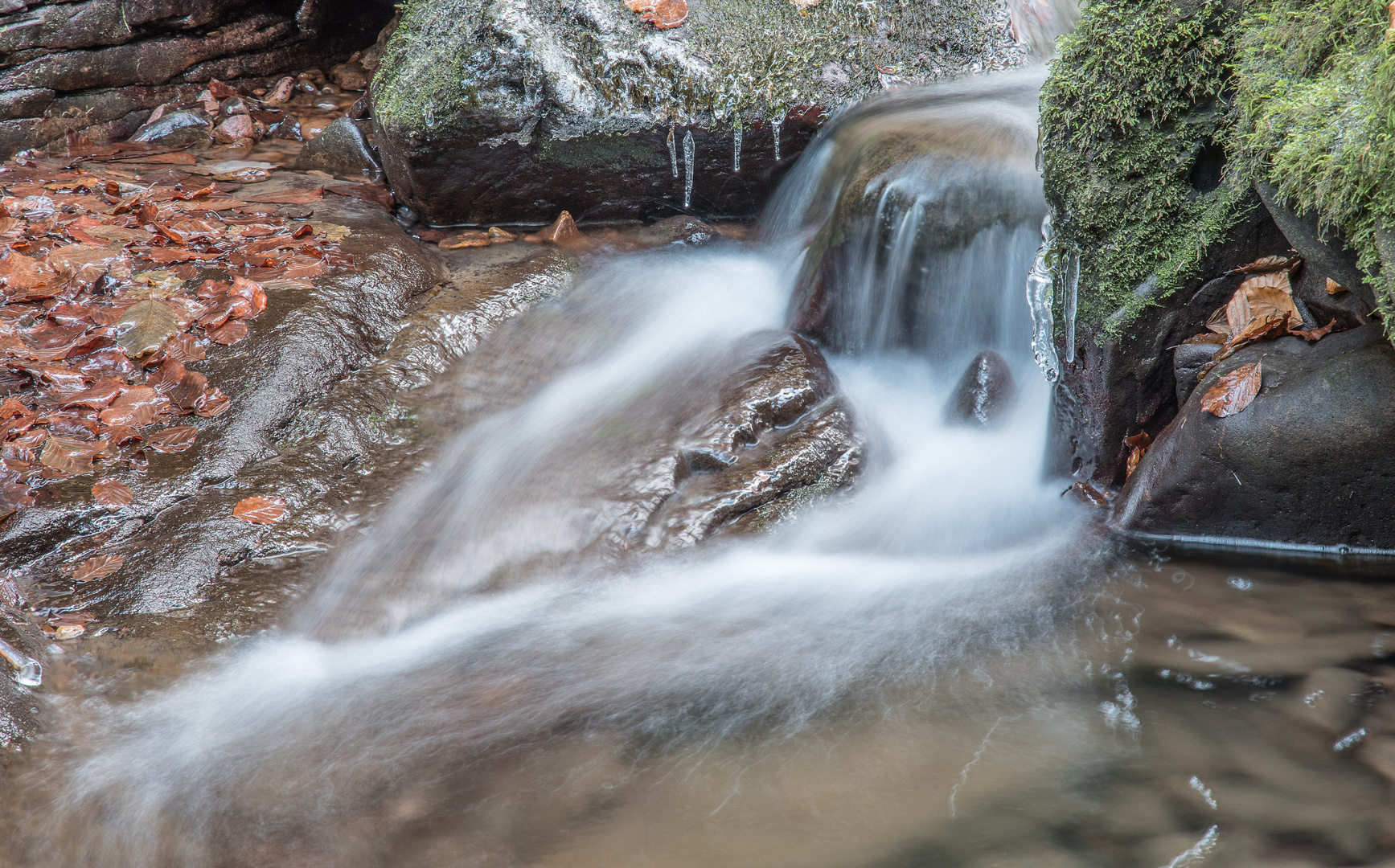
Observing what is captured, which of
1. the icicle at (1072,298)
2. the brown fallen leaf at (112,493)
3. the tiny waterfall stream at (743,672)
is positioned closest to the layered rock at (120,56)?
the brown fallen leaf at (112,493)

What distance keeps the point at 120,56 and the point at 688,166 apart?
5.00 m

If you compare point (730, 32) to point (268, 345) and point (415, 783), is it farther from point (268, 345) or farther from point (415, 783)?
point (415, 783)

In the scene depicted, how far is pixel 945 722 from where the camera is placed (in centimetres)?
271

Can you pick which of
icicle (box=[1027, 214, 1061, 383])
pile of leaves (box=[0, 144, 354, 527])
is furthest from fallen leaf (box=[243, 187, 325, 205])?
icicle (box=[1027, 214, 1061, 383])

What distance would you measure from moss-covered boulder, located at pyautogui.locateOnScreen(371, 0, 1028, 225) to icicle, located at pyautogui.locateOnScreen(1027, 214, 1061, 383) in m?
2.54

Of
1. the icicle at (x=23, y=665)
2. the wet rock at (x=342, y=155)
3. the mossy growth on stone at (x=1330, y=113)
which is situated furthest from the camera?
the wet rock at (x=342, y=155)

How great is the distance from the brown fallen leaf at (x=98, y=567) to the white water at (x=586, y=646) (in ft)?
2.23

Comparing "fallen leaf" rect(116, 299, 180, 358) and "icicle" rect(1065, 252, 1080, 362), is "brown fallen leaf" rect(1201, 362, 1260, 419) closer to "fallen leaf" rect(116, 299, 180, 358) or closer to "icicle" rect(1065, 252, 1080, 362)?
"icicle" rect(1065, 252, 1080, 362)

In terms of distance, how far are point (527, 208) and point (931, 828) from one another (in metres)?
5.09

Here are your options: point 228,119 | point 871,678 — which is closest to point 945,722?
point 871,678

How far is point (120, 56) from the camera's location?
721 centimetres

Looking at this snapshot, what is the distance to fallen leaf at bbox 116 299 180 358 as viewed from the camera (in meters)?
4.38

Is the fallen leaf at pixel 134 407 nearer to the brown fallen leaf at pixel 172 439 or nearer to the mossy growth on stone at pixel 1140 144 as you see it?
the brown fallen leaf at pixel 172 439

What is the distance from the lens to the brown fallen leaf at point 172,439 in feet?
12.9
